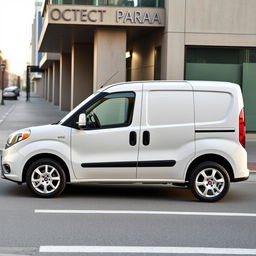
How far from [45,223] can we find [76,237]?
2.68ft

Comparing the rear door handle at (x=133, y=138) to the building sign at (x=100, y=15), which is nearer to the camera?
the rear door handle at (x=133, y=138)

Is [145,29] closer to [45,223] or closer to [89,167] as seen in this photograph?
[89,167]

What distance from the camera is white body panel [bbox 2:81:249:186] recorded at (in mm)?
8422

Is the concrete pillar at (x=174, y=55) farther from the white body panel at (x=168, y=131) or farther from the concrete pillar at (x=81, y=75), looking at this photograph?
the concrete pillar at (x=81, y=75)

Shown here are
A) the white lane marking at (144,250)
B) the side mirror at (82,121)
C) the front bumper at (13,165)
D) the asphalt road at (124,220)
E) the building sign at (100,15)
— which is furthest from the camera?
the building sign at (100,15)

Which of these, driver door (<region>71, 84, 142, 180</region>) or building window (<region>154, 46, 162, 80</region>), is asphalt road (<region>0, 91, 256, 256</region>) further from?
building window (<region>154, 46, 162, 80</region>)

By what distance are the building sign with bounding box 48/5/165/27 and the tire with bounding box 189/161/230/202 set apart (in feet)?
35.7

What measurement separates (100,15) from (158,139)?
1114cm

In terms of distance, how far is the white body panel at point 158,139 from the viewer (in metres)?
8.42

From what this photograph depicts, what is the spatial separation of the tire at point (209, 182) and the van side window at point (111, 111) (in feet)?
4.38

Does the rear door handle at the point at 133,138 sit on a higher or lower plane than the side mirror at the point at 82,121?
lower

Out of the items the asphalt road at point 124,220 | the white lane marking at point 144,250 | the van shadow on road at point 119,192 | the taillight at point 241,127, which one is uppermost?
the taillight at point 241,127

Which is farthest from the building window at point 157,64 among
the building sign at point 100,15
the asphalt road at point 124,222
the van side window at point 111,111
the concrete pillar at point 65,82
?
the concrete pillar at point 65,82

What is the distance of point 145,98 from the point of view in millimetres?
8461
